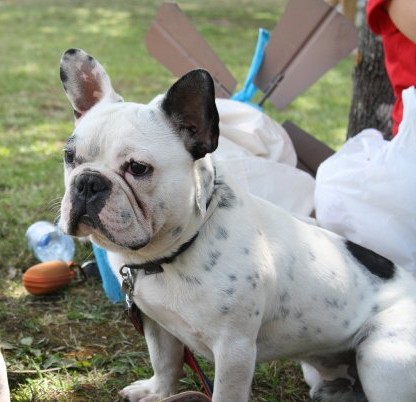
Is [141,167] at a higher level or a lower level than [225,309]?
higher

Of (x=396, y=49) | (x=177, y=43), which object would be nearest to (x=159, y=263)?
(x=396, y=49)

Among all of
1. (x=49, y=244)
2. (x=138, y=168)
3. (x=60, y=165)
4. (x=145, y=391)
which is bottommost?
(x=60, y=165)

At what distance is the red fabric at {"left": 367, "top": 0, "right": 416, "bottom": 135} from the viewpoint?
307 cm

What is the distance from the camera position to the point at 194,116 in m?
2.10

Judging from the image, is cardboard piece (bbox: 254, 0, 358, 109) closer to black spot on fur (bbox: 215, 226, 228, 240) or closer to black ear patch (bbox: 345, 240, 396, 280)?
black ear patch (bbox: 345, 240, 396, 280)

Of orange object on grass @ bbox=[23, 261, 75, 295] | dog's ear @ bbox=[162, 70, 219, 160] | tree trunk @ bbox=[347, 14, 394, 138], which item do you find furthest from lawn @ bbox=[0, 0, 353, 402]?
tree trunk @ bbox=[347, 14, 394, 138]

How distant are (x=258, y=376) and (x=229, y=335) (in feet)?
2.38

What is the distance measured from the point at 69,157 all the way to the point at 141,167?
9.6 inches

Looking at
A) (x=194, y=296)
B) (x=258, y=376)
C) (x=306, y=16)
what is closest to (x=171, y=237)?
(x=194, y=296)

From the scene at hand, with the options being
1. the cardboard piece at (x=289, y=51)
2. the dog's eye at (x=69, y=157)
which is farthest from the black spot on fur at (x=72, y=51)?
the cardboard piece at (x=289, y=51)

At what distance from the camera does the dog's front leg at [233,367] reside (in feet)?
7.25

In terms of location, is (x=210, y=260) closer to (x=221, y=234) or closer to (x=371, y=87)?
(x=221, y=234)

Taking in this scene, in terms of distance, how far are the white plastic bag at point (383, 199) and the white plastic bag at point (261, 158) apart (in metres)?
0.30

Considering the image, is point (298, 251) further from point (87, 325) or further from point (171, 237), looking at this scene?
point (87, 325)
